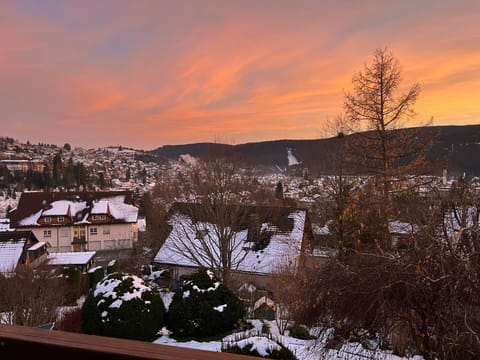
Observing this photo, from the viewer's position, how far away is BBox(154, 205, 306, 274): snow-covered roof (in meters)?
15.3

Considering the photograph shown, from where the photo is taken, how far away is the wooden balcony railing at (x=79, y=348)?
0.79 m

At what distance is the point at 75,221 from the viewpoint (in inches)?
1158

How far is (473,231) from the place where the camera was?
4617mm

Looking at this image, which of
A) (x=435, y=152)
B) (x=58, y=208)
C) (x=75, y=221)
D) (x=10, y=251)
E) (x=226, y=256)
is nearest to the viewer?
(x=435, y=152)

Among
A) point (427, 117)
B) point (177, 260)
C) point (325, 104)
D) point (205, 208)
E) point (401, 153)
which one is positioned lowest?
point (177, 260)

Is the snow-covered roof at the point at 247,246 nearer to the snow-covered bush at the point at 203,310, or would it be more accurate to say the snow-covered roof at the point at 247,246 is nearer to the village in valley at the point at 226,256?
the village in valley at the point at 226,256

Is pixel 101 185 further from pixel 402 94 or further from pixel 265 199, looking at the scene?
pixel 402 94

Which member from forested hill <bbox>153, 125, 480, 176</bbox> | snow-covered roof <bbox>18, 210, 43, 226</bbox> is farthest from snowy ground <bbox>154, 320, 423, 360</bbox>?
snow-covered roof <bbox>18, 210, 43, 226</bbox>

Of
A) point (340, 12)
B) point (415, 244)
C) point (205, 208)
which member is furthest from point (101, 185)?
point (415, 244)

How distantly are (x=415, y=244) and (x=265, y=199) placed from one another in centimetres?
1182

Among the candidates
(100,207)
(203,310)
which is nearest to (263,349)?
(203,310)

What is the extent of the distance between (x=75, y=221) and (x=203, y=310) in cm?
2413

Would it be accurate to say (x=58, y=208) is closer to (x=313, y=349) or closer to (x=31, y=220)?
(x=31, y=220)

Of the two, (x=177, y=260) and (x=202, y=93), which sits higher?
(x=202, y=93)
